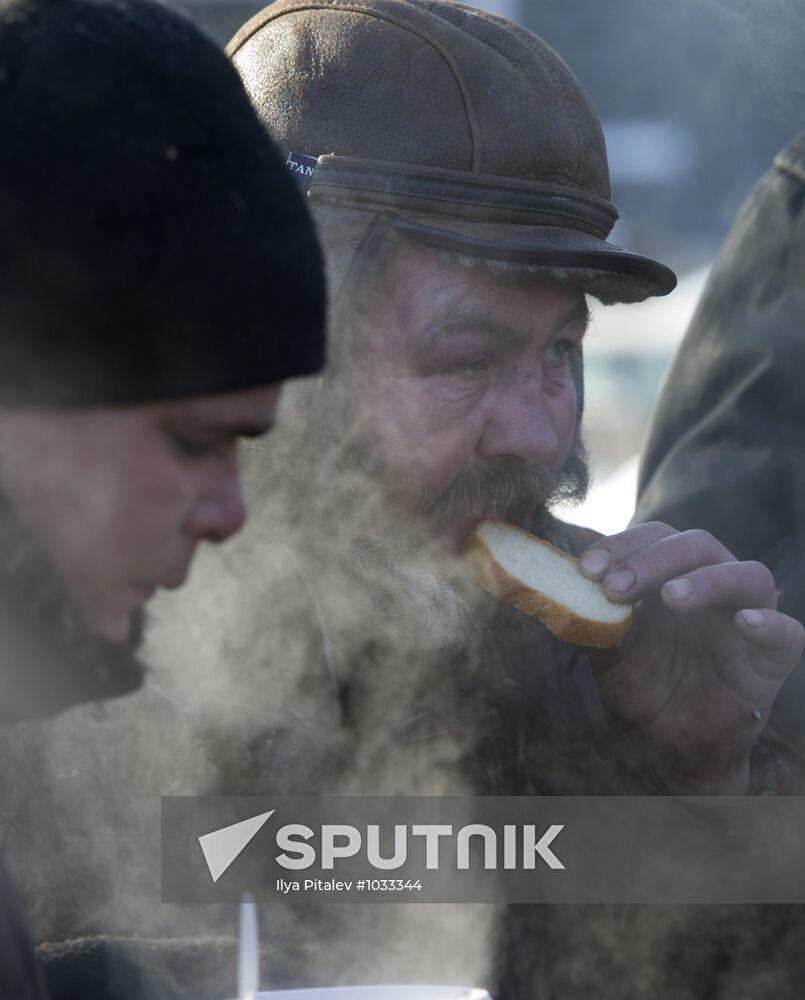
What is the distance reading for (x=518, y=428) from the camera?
200 centimetres

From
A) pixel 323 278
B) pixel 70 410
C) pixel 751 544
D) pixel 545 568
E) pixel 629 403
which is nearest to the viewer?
pixel 70 410

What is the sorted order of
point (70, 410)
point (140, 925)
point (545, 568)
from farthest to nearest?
1. point (545, 568)
2. point (140, 925)
3. point (70, 410)

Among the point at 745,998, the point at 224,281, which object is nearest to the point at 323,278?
the point at 224,281

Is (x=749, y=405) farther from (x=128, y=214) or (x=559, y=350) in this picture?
(x=128, y=214)

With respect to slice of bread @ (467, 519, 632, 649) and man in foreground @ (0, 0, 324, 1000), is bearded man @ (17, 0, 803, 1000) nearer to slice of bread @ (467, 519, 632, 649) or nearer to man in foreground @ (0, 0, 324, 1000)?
slice of bread @ (467, 519, 632, 649)

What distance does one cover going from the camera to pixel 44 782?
1.91 metres

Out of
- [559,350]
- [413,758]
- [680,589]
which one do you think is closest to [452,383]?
[559,350]

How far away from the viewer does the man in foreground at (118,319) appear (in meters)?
1.00

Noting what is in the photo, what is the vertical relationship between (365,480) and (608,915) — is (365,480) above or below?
above


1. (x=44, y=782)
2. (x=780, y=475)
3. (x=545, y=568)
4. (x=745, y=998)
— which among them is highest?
(x=780, y=475)

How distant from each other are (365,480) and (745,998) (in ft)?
3.85

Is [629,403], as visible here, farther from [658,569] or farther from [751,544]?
[658,569]

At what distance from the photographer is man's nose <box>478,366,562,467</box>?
199cm

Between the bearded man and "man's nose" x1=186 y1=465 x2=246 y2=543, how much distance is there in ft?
2.75
